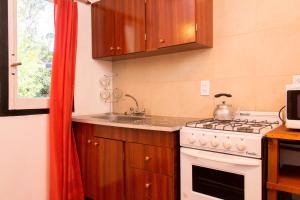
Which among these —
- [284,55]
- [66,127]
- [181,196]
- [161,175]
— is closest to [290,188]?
[181,196]

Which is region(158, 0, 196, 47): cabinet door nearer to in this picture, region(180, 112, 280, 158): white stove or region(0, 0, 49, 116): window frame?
region(180, 112, 280, 158): white stove

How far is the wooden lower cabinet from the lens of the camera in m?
1.55

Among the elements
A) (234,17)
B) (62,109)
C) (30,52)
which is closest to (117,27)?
(30,52)

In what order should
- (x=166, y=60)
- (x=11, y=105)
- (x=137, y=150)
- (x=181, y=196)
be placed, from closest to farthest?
(x=181, y=196), (x=137, y=150), (x=11, y=105), (x=166, y=60)

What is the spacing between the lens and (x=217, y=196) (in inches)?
55.5

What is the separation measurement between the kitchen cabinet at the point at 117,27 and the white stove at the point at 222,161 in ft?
3.20

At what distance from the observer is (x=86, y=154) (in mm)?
2135

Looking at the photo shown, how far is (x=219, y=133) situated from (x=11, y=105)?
5.22 ft

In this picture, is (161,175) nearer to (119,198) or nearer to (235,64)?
(119,198)

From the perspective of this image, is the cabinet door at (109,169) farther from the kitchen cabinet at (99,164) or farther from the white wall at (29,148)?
the white wall at (29,148)

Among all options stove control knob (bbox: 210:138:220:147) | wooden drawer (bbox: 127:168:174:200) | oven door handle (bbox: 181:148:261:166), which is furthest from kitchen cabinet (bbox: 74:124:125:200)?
stove control knob (bbox: 210:138:220:147)

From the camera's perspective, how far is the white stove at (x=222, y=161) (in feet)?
4.13

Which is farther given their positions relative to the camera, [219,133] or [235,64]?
[235,64]

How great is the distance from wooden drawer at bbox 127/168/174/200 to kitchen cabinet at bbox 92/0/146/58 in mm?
1050
